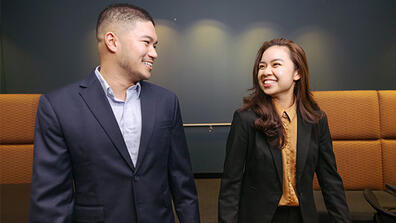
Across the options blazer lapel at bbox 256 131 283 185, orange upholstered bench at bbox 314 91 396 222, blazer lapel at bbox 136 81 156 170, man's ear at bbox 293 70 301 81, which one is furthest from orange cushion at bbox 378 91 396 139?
blazer lapel at bbox 136 81 156 170

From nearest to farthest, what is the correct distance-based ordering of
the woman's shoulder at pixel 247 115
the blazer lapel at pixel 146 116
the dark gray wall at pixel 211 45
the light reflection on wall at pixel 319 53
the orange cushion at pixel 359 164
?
the blazer lapel at pixel 146 116 → the woman's shoulder at pixel 247 115 → the orange cushion at pixel 359 164 → the dark gray wall at pixel 211 45 → the light reflection on wall at pixel 319 53

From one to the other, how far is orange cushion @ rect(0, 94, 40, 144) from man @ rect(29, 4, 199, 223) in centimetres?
153

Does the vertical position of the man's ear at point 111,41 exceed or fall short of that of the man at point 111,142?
it exceeds it

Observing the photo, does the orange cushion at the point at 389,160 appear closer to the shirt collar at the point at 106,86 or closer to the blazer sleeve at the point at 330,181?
the blazer sleeve at the point at 330,181

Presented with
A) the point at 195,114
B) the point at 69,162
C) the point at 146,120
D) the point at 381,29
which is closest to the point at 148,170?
the point at 146,120

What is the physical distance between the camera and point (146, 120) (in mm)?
1054

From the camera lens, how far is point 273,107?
1.39 metres

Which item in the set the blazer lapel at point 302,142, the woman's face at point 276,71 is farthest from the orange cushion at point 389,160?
the woman's face at point 276,71

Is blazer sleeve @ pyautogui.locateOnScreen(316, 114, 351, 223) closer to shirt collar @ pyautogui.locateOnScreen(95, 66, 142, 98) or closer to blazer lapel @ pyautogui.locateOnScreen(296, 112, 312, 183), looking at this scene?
blazer lapel @ pyautogui.locateOnScreen(296, 112, 312, 183)

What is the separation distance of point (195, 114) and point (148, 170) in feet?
10.7

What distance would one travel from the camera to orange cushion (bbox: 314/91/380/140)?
212 cm

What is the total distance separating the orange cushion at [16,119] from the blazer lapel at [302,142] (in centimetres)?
224

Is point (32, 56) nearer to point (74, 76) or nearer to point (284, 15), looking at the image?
point (74, 76)

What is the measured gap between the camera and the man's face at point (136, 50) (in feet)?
3.41
